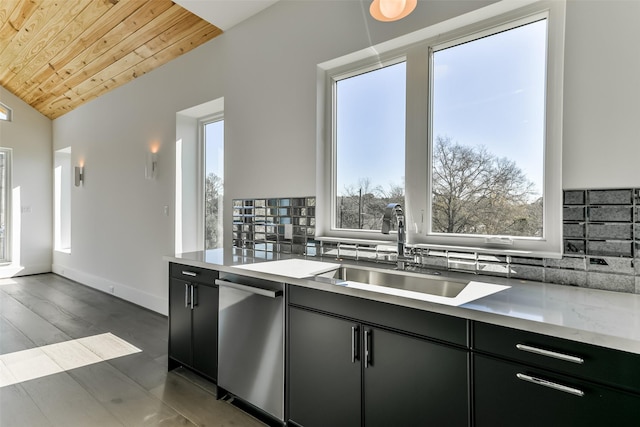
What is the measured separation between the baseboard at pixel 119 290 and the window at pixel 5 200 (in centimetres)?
86

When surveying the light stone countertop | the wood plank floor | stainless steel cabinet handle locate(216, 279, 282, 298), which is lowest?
the wood plank floor

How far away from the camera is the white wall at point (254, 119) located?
145 centimetres

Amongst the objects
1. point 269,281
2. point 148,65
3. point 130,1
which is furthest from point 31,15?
point 269,281

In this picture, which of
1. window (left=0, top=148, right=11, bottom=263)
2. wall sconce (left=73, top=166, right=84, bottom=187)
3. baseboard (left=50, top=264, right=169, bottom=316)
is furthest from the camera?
window (left=0, top=148, right=11, bottom=263)

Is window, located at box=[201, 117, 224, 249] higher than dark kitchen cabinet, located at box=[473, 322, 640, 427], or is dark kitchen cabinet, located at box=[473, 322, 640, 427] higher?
window, located at box=[201, 117, 224, 249]

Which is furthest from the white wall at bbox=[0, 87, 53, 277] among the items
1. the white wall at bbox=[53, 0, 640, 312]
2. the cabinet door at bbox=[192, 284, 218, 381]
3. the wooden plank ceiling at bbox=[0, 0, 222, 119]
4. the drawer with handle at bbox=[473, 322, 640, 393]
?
the drawer with handle at bbox=[473, 322, 640, 393]

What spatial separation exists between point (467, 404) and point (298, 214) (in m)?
1.69

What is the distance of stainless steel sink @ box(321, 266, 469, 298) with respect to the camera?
5.45 ft

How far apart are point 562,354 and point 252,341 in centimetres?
146

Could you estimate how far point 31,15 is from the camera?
11.2ft

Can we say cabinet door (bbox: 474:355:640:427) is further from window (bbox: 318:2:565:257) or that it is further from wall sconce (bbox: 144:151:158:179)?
wall sconce (bbox: 144:151:158:179)

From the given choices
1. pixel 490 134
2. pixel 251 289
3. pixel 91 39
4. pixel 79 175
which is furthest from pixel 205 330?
pixel 79 175

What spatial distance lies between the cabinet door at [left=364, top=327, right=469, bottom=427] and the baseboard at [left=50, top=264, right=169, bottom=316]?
9.65ft

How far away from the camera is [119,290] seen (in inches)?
175
